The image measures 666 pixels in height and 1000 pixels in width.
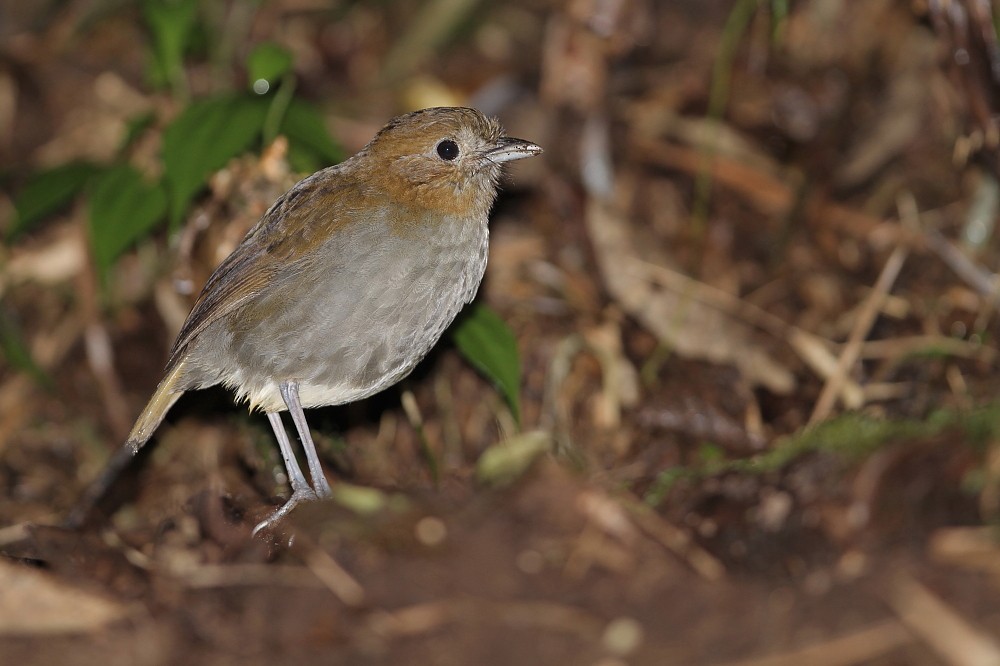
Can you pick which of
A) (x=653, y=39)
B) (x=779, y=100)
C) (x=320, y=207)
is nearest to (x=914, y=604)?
(x=320, y=207)

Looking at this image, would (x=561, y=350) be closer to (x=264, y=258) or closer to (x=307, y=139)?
(x=307, y=139)

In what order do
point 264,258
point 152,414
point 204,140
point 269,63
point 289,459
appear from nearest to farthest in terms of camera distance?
point 264,258
point 289,459
point 152,414
point 204,140
point 269,63

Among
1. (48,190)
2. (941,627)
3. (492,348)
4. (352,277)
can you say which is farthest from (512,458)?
(48,190)

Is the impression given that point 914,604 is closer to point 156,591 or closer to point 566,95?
point 156,591

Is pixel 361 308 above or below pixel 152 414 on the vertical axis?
above

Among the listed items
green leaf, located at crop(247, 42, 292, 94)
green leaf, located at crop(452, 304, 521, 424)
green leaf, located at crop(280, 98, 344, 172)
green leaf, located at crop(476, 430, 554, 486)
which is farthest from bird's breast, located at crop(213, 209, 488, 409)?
green leaf, located at crop(247, 42, 292, 94)

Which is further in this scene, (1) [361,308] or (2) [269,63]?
(2) [269,63]

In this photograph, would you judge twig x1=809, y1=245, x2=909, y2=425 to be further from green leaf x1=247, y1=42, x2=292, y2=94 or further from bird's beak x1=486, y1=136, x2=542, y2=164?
green leaf x1=247, y1=42, x2=292, y2=94

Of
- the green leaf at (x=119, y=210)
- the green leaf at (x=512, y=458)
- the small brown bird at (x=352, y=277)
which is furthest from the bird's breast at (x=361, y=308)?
the green leaf at (x=119, y=210)
